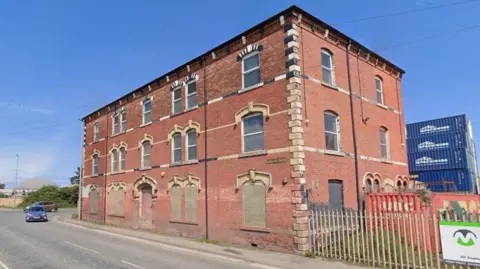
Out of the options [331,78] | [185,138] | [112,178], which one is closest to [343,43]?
[331,78]

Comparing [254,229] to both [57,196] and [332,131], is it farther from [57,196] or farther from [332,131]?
[57,196]

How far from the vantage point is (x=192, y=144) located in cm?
2091

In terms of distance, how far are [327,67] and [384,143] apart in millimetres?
6586

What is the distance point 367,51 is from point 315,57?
534 centimetres

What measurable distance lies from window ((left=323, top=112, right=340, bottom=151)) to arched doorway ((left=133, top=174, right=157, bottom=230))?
40.2ft

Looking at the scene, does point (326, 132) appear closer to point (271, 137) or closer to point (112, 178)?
point (271, 137)

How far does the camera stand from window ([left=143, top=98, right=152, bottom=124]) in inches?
994

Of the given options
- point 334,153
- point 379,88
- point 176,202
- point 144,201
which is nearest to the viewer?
point 334,153

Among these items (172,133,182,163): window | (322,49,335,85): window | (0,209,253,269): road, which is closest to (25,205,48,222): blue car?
(0,209,253,269): road

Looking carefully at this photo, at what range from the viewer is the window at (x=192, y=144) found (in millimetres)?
20617

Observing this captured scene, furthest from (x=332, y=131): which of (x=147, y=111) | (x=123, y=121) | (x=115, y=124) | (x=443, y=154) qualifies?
(x=443, y=154)

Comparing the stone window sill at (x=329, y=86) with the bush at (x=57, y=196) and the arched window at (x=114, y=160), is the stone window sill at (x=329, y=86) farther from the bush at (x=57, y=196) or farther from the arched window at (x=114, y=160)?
the bush at (x=57, y=196)

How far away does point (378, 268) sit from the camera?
448 inches

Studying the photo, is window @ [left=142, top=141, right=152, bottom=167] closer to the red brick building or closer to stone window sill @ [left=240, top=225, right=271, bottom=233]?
the red brick building
